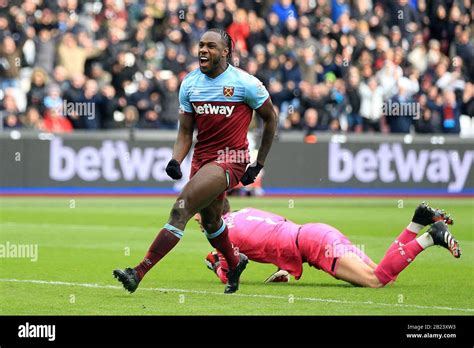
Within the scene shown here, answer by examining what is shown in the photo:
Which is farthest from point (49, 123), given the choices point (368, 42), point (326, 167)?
point (368, 42)

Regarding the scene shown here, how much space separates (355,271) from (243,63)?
1684 centimetres

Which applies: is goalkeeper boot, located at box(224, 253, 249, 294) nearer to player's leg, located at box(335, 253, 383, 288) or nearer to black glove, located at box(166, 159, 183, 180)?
player's leg, located at box(335, 253, 383, 288)

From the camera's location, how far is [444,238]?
37.2 feet

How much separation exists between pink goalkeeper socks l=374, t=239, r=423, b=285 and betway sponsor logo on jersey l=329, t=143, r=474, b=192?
15872 millimetres

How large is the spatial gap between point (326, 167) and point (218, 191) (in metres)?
16.8

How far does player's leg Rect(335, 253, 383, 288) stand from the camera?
462 inches

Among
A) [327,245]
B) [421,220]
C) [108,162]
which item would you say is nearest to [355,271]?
[327,245]

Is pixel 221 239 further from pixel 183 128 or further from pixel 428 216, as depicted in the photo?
pixel 428 216

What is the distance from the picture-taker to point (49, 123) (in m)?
26.6

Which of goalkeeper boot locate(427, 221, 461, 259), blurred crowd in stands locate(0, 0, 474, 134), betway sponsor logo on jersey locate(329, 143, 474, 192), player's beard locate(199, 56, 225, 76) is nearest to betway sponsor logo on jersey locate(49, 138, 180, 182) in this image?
blurred crowd in stands locate(0, 0, 474, 134)

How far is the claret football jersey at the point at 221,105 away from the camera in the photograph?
37.0ft

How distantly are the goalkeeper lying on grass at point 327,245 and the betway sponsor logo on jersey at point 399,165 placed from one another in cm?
1548

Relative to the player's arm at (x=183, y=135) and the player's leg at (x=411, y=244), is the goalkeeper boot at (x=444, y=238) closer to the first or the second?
the player's leg at (x=411, y=244)

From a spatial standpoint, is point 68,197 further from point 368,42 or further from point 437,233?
point 437,233
